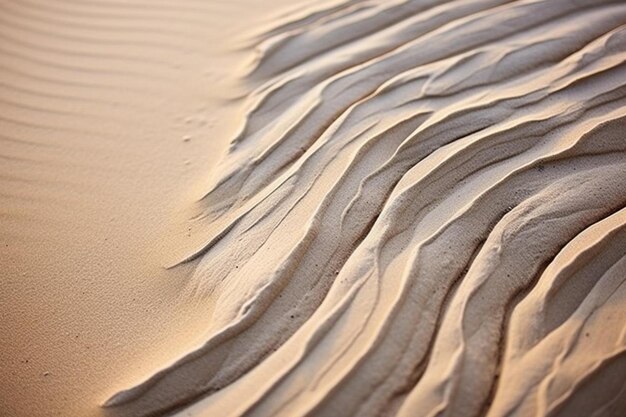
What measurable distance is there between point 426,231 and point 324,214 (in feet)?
1.18

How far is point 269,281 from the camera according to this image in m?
1.71

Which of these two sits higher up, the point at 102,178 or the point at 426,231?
the point at 102,178

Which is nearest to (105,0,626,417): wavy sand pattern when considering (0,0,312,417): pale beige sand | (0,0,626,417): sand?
(0,0,626,417): sand

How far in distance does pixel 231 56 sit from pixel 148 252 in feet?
Answer: 3.92

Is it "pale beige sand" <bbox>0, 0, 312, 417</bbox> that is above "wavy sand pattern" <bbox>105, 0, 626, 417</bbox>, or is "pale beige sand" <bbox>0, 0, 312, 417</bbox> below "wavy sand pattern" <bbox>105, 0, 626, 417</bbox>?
above

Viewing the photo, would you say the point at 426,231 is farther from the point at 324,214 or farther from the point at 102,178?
the point at 102,178

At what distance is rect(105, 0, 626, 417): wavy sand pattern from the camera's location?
59.1 inches

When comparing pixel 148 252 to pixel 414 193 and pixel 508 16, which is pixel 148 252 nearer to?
pixel 414 193

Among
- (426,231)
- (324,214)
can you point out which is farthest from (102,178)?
(426,231)

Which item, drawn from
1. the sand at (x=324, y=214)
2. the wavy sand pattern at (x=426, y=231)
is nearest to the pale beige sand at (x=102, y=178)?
the sand at (x=324, y=214)

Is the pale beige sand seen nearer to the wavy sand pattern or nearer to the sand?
the sand

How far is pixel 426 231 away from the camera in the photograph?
179 centimetres

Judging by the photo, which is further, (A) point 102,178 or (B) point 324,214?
(A) point 102,178

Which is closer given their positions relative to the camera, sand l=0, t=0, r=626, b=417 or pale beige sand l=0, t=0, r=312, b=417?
sand l=0, t=0, r=626, b=417
